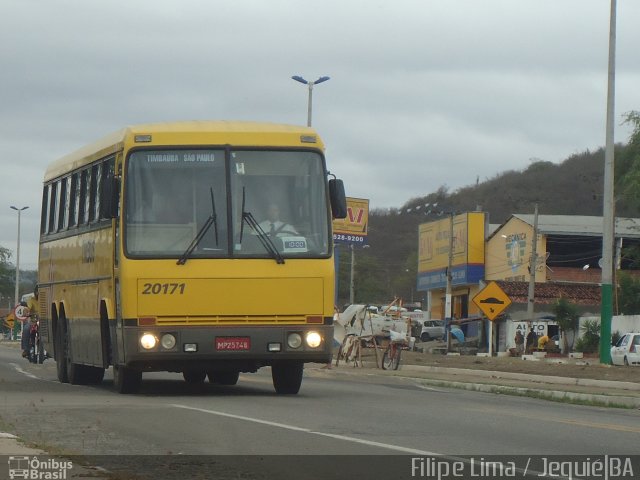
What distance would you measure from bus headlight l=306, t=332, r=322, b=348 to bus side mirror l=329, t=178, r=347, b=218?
166 centimetres

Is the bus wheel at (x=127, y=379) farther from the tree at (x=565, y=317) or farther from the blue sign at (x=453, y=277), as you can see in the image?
the blue sign at (x=453, y=277)

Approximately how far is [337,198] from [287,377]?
10.6ft

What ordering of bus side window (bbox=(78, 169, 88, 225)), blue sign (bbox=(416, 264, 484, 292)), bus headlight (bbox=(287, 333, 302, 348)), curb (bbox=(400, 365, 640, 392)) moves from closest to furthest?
→ bus headlight (bbox=(287, 333, 302, 348))
bus side window (bbox=(78, 169, 88, 225))
curb (bbox=(400, 365, 640, 392))
blue sign (bbox=(416, 264, 484, 292))

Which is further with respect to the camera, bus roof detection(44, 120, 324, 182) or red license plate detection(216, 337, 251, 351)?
bus roof detection(44, 120, 324, 182)

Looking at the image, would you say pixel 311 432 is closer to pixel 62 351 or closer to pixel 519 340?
pixel 62 351

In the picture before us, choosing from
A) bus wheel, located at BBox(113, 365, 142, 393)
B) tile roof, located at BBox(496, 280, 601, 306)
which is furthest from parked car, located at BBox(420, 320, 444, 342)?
bus wheel, located at BBox(113, 365, 142, 393)

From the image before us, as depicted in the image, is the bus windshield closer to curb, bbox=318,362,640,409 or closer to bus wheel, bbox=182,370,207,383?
bus wheel, bbox=182,370,207,383

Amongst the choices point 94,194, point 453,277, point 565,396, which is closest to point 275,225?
point 94,194

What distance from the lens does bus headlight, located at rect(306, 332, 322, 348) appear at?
1805 centimetres

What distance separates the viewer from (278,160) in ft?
60.4

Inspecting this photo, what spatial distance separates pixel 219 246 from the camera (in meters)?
18.0

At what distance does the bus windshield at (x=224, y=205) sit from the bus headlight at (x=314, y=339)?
1.07m

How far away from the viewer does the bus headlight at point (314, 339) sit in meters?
18.0

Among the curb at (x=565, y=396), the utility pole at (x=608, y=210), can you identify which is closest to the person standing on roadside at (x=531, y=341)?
the utility pole at (x=608, y=210)
